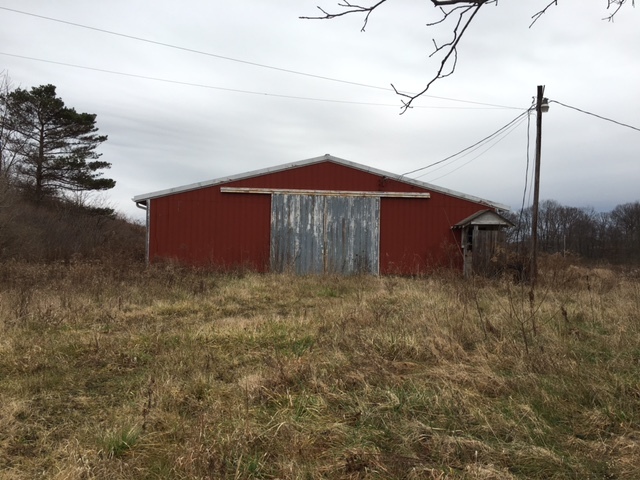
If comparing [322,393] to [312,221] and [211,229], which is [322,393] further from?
[211,229]

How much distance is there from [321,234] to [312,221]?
52cm

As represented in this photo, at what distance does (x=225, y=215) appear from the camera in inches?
559

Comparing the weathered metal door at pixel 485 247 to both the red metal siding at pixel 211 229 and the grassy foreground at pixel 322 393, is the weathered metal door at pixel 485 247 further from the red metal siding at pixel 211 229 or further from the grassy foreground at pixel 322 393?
the red metal siding at pixel 211 229

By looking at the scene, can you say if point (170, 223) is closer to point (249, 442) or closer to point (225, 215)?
point (225, 215)

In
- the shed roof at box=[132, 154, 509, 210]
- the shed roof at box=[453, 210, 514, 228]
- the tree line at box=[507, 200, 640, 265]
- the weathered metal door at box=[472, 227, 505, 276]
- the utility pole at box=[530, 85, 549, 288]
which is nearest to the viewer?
the utility pole at box=[530, 85, 549, 288]

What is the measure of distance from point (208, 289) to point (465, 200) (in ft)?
31.0

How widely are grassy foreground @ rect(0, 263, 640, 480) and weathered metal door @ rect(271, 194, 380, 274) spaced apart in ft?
24.2

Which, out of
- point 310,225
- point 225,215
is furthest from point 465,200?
point 225,215

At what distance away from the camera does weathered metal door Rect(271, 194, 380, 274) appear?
46.8ft

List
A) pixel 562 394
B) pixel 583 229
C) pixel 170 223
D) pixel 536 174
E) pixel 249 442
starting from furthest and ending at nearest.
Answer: pixel 583 229, pixel 170 223, pixel 536 174, pixel 562 394, pixel 249 442

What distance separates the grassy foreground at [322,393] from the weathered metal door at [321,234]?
737 centimetres

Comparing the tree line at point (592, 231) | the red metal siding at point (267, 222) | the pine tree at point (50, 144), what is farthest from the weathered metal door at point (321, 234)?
the tree line at point (592, 231)

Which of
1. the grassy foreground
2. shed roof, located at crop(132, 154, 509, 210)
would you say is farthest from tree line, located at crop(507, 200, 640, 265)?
the grassy foreground

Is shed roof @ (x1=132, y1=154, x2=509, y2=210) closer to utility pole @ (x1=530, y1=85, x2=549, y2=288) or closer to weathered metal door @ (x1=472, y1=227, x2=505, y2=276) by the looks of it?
weathered metal door @ (x1=472, y1=227, x2=505, y2=276)
